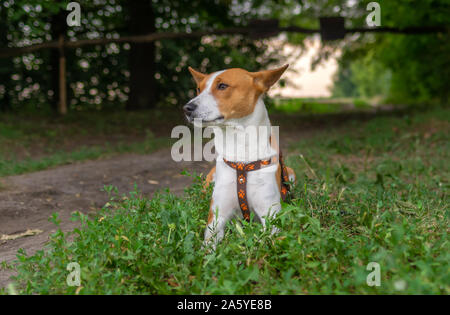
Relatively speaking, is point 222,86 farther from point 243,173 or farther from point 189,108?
point 243,173

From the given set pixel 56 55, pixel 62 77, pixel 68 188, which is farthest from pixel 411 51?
pixel 68 188

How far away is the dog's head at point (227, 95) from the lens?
8.59 ft

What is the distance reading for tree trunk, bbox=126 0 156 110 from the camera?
1156cm

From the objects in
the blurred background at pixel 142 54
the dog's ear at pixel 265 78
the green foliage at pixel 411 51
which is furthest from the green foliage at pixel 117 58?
the dog's ear at pixel 265 78

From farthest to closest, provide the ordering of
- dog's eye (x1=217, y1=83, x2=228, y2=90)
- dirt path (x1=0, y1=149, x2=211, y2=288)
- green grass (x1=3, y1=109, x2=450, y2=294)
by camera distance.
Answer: dirt path (x1=0, y1=149, x2=211, y2=288)
dog's eye (x1=217, y1=83, x2=228, y2=90)
green grass (x1=3, y1=109, x2=450, y2=294)

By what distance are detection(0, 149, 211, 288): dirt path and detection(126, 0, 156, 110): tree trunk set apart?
526 centimetres

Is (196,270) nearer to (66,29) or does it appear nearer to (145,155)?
(145,155)

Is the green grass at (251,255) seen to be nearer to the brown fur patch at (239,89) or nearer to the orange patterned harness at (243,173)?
the orange patterned harness at (243,173)

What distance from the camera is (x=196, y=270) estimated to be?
2.46 metres

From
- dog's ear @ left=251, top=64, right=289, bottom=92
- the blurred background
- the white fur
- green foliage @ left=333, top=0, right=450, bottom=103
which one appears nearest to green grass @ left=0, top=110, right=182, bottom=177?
the blurred background

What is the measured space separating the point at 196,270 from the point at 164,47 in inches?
413

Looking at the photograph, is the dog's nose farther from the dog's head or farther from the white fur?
the white fur
